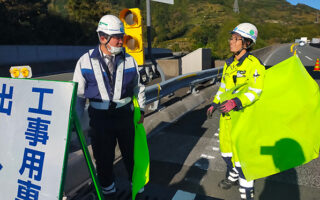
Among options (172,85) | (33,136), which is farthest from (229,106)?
(172,85)

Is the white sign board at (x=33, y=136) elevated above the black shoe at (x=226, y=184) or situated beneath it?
elevated above

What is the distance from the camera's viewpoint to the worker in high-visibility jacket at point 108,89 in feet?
9.11

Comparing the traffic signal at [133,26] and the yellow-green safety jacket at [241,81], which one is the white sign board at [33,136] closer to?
the yellow-green safety jacket at [241,81]

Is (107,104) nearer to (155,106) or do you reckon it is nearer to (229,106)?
(229,106)

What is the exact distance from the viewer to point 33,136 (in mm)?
2113

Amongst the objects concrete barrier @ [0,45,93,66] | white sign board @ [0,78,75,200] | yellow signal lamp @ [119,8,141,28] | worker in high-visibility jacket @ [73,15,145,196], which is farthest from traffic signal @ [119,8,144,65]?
concrete barrier @ [0,45,93,66]

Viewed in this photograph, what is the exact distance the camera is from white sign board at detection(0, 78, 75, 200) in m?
2.00

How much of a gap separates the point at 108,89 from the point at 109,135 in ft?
1.81

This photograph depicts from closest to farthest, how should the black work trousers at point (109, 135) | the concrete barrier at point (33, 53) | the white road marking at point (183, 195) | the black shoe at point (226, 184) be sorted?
the black work trousers at point (109, 135) → the white road marking at point (183, 195) → the black shoe at point (226, 184) → the concrete barrier at point (33, 53)

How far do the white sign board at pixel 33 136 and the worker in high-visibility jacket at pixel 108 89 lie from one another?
0.70 metres

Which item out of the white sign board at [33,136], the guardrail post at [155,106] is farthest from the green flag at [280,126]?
the guardrail post at [155,106]

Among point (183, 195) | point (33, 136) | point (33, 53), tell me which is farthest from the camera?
point (33, 53)

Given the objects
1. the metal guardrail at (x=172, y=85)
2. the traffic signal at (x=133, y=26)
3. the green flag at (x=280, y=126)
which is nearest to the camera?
the green flag at (x=280, y=126)

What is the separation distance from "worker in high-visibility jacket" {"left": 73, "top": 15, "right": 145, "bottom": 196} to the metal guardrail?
101 inches
